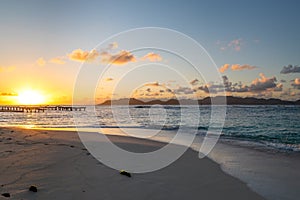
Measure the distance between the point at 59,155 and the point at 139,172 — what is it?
11.6 feet

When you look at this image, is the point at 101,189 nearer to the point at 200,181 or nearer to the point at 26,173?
the point at 26,173

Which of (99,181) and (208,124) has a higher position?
(99,181)

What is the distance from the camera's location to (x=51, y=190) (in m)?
5.79

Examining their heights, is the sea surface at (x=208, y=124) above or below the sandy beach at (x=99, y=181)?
below

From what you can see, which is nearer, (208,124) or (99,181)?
(99,181)

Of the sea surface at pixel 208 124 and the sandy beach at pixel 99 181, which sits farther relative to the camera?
the sea surface at pixel 208 124

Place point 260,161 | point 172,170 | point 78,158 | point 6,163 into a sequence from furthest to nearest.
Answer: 1. point 260,161
2. point 78,158
3. point 172,170
4. point 6,163

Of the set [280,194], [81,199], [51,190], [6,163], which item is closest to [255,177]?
[280,194]

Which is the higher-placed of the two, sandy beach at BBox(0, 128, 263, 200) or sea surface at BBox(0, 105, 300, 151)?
sandy beach at BBox(0, 128, 263, 200)

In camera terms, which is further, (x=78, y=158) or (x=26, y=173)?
(x=78, y=158)

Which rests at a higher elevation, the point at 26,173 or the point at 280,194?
the point at 26,173

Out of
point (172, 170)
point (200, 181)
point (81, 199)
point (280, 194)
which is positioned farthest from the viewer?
point (172, 170)

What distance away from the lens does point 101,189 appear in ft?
20.1

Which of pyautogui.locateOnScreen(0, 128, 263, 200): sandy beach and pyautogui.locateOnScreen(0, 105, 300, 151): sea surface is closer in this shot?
pyautogui.locateOnScreen(0, 128, 263, 200): sandy beach
